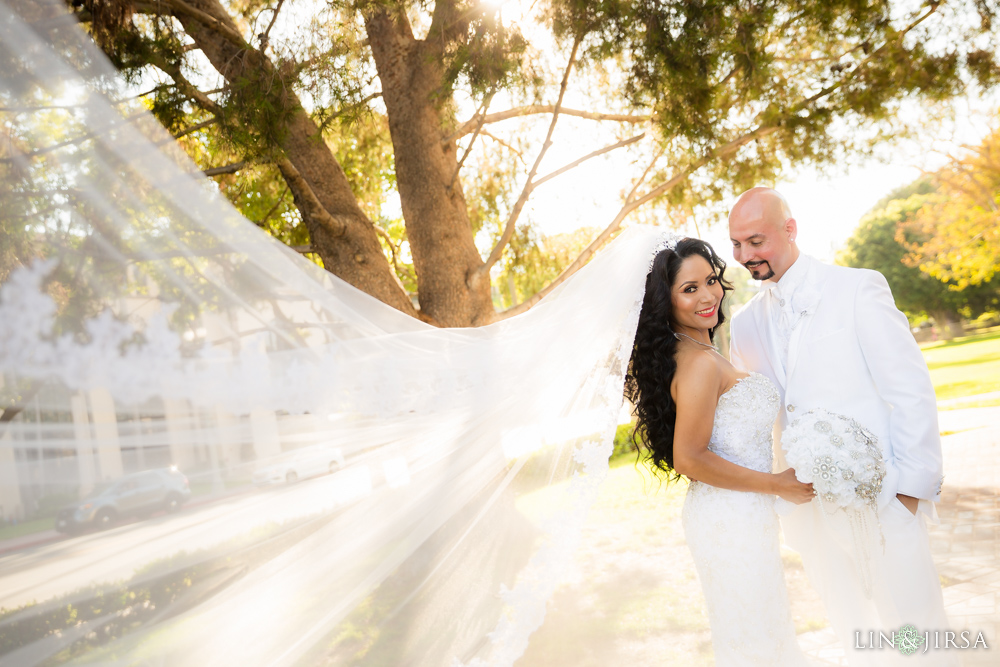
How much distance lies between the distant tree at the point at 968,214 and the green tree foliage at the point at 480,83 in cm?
1233

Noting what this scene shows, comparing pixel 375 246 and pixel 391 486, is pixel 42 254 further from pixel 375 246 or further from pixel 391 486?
pixel 375 246

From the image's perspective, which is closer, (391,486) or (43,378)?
(43,378)

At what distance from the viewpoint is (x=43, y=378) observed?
1.82m

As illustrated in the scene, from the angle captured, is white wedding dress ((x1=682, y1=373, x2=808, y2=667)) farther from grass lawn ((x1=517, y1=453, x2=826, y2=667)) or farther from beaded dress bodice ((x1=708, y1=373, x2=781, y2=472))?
grass lawn ((x1=517, y1=453, x2=826, y2=667))

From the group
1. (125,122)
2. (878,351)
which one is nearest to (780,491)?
(878,351)

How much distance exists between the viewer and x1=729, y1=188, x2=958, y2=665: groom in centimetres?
235

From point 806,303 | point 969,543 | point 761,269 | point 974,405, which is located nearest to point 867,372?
point 806,303

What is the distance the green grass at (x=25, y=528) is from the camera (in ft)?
5.82

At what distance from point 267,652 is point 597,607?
9.81 feet

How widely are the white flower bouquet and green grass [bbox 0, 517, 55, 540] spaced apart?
95.1 inches

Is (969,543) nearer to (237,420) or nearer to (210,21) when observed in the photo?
(237,420)

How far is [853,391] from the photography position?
249 centimetres

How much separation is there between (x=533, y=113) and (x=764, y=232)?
251 centimetres

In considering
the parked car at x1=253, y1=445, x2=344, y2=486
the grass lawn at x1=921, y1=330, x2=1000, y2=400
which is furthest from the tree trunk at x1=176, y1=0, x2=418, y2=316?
the grass lawn at x1=921, y1=330, x2=1000, y2=400
